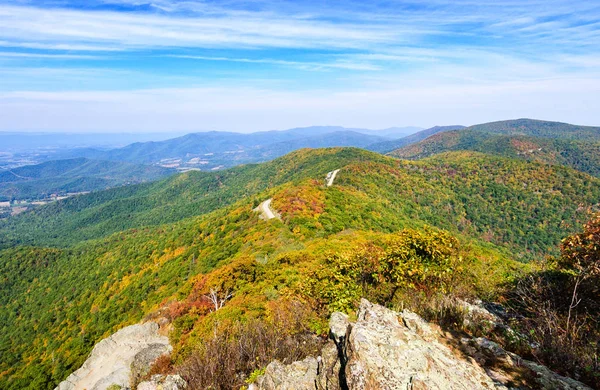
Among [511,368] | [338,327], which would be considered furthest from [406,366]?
[338,327]

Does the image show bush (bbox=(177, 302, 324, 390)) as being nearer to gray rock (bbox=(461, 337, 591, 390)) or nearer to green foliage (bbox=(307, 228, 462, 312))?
green foliage (bbox=(307, 228, 462, 312))

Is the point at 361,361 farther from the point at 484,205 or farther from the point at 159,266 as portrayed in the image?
the point at 484,205

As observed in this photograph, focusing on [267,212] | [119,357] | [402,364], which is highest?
[402,364]

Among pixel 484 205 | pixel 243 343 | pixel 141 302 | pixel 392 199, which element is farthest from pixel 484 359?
pixel 484 205

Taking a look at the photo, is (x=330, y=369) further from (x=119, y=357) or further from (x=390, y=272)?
(x=119, y=357)

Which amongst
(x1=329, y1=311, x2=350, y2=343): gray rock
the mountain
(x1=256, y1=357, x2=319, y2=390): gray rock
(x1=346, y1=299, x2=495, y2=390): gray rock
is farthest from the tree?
(x1=256, y1=357, x2=319, y2=390): gray rock

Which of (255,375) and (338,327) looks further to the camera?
(338,327)

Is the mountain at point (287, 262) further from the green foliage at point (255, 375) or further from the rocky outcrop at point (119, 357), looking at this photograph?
the rocky outcrop at point (119, 357)
